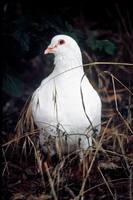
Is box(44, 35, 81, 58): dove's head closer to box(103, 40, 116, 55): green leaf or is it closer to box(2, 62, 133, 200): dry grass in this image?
box(2, 62, 133, 200): dry grass

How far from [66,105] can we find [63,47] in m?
0.35

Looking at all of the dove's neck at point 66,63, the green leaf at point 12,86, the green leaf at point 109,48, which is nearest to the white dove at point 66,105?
the dove's neck at point 66,63

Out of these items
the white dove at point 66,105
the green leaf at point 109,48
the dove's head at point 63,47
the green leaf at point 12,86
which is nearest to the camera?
the white dove at point 66,105

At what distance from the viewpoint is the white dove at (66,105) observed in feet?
13.6

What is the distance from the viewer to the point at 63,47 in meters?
4.30

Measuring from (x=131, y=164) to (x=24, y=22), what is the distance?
4.23 feet

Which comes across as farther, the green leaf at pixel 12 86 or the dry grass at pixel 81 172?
the green leaf at pixel 12 86

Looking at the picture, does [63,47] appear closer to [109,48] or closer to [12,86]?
[109,48]

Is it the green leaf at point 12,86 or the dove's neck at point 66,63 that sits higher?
the dove's neck at point 66,63

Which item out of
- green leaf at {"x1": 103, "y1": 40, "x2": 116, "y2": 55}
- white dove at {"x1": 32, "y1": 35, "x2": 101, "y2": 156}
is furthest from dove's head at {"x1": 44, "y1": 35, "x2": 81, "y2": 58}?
green leaf at {"x1": 103, "y1": 40, "x2": 116, "y2": 55}

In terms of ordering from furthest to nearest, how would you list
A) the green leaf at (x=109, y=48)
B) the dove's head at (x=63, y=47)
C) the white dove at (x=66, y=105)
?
1. the green leaf at (x=109, y=48)
2. the dove's head at (x=63, y=47)
3. the white dove at (x=66, y=105)

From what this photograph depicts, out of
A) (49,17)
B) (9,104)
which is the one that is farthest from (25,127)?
(9,104)

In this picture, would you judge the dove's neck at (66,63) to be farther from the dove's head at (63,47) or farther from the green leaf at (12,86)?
the green leaf at (12,86)

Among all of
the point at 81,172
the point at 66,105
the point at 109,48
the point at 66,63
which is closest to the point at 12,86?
the point at 109,48
